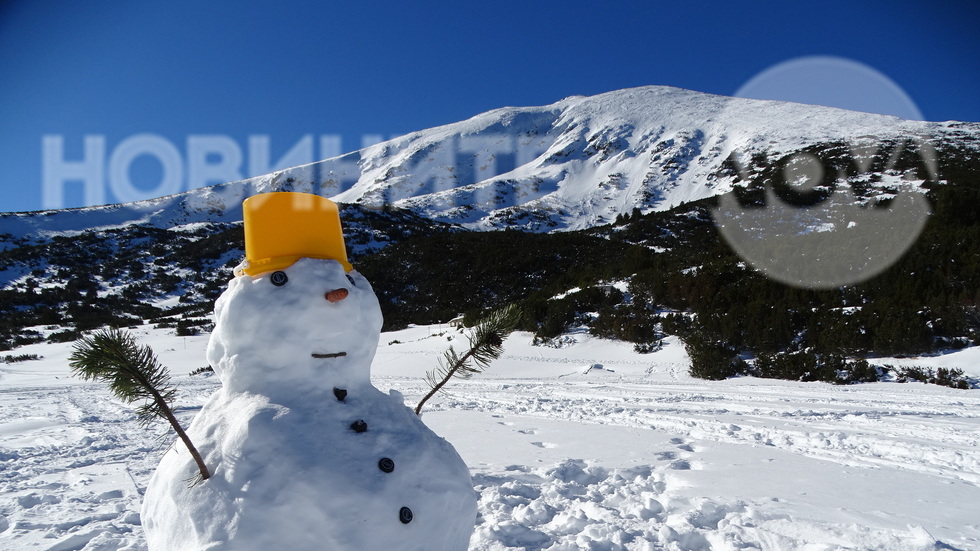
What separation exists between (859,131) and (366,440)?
6999 centimetres

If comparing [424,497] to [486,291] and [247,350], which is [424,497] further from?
[486,291]

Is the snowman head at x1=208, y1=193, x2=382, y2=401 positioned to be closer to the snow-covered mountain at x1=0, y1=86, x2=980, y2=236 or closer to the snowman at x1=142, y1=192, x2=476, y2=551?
the snowman at x1=142, y1=192, x2=476, y2=551

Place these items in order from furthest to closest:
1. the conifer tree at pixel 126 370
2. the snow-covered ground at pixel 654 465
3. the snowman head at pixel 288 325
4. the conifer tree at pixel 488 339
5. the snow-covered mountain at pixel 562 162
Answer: the snow-covered mountain at pixel 562 162 → the snow-covered ground at pixel 654 465 → the conifer tree at pixel 488 339 → the snowman head at pixel 288 325 → the conifer tree at pixel 126 370

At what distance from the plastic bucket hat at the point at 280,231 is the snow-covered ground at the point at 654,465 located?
2.04 meters

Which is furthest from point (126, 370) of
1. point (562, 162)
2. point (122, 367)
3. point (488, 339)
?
point (562, 162)

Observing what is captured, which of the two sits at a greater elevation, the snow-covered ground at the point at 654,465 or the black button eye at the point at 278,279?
the black button eye at the point at 278,279

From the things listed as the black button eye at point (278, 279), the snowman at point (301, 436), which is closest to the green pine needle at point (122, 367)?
the snowman at point (301, 436)

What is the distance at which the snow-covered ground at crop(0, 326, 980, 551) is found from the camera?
293 centimetres

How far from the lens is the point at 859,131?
55031mm

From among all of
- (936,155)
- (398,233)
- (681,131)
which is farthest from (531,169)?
(936,155)

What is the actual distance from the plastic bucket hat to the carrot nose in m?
0.15

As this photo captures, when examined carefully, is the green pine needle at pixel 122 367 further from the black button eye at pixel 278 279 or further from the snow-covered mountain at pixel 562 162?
the snow-covered mountain at pixel 562 162

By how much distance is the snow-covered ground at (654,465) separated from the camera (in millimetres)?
2926

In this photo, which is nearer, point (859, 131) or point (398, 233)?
point (398, 233)
